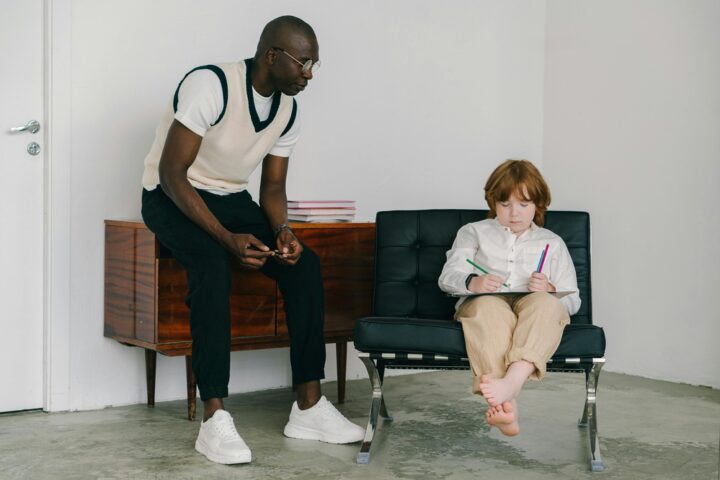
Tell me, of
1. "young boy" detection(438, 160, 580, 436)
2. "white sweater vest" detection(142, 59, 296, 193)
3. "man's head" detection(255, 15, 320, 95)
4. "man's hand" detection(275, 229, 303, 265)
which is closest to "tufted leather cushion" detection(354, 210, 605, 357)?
"young boy" detection(438, 160, 580, 436)

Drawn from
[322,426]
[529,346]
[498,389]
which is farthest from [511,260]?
[322,426]

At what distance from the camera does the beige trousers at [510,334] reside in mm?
2781

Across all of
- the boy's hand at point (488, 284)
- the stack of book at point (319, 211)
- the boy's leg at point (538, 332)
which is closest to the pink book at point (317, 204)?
the stack of book at point (319, 211)

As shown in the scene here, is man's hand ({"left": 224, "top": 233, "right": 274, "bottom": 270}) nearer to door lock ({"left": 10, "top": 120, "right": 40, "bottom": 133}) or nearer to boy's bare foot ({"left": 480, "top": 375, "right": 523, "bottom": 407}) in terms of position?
boy's bare foot ({"left": 480, "top": 375, "right": 523, "bottom": 407})

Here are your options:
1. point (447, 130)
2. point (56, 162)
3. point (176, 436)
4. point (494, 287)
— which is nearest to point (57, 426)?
point (176, 436)

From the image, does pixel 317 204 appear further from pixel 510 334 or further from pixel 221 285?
pixel 510 334

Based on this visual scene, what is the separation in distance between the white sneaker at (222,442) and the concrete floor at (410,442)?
0.03 metres

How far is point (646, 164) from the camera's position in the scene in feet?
15.3

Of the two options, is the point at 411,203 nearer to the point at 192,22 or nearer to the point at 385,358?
the point at 192,22

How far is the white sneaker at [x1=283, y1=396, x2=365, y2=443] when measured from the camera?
3205 mm

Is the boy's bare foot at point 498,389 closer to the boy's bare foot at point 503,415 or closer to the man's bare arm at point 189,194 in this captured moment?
the boy's bare foot at point 503,415

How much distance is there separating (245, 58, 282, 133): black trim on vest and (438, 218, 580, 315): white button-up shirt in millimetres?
746

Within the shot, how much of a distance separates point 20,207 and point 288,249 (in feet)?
→ 3.52

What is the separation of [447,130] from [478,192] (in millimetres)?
351
